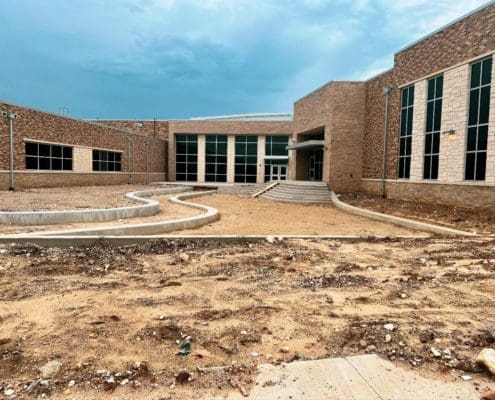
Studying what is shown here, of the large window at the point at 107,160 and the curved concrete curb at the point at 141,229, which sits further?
the large window at the point at 107,160

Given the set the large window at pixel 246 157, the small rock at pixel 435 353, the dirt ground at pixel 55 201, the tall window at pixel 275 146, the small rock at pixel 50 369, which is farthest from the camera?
the large window at pixel 246 157

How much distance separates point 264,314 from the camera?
173 inches

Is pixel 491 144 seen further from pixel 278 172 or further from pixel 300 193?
pixel 278 172

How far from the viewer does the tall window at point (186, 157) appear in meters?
43.4

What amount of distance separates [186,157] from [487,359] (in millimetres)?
42376

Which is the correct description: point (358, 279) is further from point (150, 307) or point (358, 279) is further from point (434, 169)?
point (434, 169)

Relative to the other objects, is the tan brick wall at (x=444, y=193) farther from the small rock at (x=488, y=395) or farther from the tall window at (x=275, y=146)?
the tall window at (x=275, y=146)

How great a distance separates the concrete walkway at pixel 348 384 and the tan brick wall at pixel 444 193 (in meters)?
14.9

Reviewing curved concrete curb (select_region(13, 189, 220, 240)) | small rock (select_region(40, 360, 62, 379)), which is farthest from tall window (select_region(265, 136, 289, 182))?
small rock (select_region(40, 360, 62, 379))

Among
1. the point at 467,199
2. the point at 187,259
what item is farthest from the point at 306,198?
the point at 187,259

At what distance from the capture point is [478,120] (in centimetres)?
1588

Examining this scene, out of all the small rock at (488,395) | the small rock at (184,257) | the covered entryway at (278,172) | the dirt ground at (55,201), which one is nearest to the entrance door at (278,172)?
the covered entryway at (278,172)

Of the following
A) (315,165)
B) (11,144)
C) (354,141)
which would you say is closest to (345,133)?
(354,141)

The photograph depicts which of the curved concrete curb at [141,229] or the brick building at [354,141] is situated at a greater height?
the brick building at [354,141]
